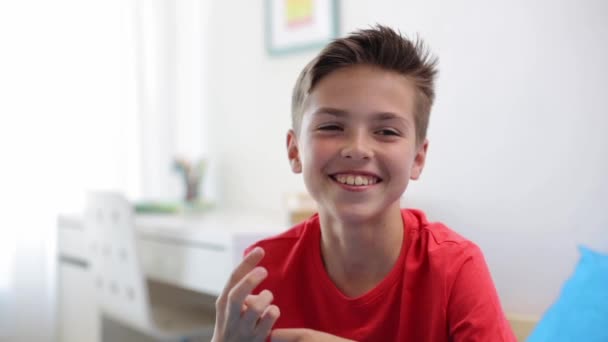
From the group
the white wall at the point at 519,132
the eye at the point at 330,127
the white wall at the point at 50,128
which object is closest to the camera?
the eye at the point at 330,127

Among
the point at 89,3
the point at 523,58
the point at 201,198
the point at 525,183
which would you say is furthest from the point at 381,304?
the point at 89,3

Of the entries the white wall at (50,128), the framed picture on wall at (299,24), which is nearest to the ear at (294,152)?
the framed picture on wall at (299,24)

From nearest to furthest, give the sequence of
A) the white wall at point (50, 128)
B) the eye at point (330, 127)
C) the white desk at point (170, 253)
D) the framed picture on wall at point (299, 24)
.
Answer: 1. the eye at point (330, 127)
2. the white desk at point (170, 253)
3. the framed picture on wall at point (299, 24)
4. the white wall at point (50, 128)

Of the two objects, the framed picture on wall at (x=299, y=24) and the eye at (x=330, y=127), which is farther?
the framed picture on wall at (x=299, y=24)

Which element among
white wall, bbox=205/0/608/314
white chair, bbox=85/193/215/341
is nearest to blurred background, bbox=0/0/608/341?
white wall, bbox=205/0/608/314

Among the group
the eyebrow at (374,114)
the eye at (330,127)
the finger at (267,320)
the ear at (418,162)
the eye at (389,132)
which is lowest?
the finger at (267,320)

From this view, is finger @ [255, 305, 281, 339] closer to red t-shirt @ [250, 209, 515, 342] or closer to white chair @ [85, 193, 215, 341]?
red t-shirt @ [250, 209, 515, 342]

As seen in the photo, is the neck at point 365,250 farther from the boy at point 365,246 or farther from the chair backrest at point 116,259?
the chair backrest at point 116,259

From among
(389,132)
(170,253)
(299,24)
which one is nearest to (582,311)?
(389,132)

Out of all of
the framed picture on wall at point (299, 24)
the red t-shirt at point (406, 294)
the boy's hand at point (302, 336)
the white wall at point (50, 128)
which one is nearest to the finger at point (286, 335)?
the boy's hand at point (302, 336)

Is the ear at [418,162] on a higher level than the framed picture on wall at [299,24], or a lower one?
→ lower

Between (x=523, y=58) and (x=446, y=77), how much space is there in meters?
0.25

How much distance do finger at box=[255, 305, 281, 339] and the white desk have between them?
106 cm

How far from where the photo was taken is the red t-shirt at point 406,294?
2.99 ft
